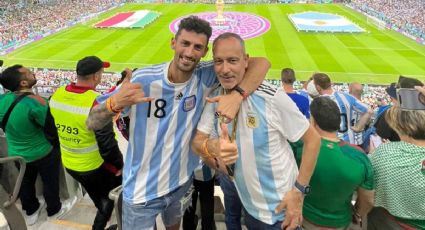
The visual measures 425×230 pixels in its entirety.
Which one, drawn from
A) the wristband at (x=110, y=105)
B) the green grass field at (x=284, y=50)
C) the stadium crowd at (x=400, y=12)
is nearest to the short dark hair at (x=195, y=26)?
the wristband at (x=110, y=105)

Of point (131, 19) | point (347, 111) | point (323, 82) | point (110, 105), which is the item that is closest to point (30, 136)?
point (110, 105)

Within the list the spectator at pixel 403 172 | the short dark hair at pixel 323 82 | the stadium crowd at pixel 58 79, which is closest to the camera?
the spectator at pixel 403 172

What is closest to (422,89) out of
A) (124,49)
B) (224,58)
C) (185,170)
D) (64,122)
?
(224,58)

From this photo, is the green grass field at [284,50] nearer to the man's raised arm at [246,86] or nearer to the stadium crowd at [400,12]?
the stadium crowd at [400,12]

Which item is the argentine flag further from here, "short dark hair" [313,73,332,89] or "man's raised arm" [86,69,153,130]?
"man's raised arm" [86,69,153,130]

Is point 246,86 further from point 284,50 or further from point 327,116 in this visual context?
point 284,50

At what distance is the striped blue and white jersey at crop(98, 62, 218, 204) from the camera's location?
3.09 meters

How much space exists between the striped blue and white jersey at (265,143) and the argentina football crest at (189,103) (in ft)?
0.42

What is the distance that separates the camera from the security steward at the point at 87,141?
4.06 meters

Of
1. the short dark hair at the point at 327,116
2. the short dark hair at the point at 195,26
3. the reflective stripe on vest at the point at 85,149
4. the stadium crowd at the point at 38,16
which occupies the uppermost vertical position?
the short dark hair at the point at 195,26

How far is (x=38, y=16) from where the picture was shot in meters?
47.7

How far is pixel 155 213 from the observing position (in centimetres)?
334

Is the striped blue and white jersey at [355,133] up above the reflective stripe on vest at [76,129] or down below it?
below

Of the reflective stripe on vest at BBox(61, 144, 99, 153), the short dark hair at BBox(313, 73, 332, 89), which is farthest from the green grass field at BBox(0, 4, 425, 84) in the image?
the reflective stripe on vest at BBox(61, 144, 99, 153)
